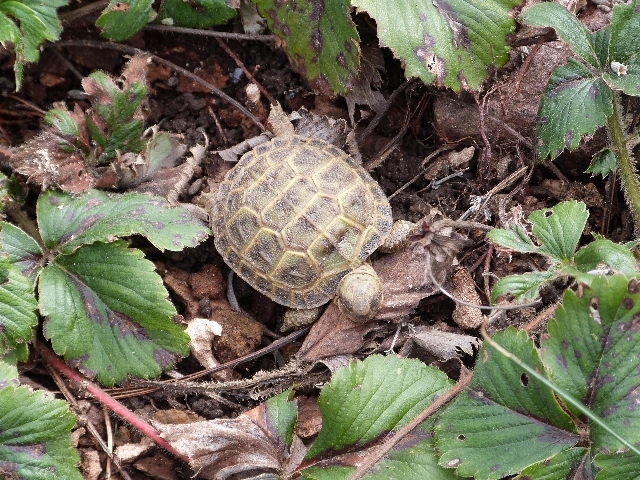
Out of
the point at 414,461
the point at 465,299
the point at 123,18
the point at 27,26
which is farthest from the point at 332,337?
the point at 27,26

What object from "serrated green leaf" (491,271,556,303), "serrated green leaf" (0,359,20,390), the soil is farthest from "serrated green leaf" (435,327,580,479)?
"serrated green leaf" (0,359,20,390)

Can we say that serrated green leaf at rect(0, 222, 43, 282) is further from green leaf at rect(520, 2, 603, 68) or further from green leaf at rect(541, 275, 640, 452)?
green leaf at rect(520, 2, 603, 68)

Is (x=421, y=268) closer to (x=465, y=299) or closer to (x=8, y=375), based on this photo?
(x=465, y=299)

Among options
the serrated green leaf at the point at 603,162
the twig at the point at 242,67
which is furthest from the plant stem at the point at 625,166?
the twig at the point at 242,67

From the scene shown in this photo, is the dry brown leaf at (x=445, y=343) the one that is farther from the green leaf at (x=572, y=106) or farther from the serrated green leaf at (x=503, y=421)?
the green leaf at (x=572, y=106)

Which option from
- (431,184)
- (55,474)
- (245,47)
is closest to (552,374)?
(431,184)

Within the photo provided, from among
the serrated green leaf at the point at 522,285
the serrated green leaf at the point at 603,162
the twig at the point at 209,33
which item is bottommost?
the serrated green leaf at the point at 522,285
